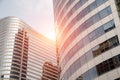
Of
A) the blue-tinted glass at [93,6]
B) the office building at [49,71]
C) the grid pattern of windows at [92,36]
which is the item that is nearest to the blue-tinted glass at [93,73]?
the grid pattern of windows at [92,36]

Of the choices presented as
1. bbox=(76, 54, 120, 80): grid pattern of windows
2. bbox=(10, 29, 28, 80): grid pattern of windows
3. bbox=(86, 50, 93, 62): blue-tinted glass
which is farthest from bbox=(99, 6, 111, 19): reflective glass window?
bbox=(10, 29, 28, 80): grid pattern of windows

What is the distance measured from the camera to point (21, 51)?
166 metres

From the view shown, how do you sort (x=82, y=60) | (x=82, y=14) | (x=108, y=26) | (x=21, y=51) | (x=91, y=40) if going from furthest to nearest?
(x=21, y=51) → (x=82, y=14) → (x=82, y=60) → (x=91, y=40) → (x=108, y=26)

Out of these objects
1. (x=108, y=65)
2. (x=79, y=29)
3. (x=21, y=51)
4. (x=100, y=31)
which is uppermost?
(x=21, y=51)

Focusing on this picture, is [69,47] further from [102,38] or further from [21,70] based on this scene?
[21,70]

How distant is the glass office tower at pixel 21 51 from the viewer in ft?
500

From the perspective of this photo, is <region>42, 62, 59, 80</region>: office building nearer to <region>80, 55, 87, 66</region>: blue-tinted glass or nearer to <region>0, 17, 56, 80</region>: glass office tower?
<region>0, 17, 56, 80</region>: glass office tower

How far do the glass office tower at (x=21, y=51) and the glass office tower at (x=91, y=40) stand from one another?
105 metres

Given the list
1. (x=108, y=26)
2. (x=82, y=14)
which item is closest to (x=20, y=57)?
(x=82, y=14)

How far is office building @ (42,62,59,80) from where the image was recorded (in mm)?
178375

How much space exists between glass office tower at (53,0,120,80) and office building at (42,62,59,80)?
5087 inches

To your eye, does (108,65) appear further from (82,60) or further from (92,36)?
(92,36)

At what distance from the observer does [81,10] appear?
44062 mm

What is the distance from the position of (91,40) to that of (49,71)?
150 metres
